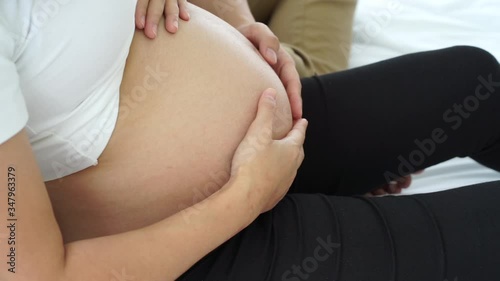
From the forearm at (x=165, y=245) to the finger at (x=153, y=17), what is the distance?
0.77ft

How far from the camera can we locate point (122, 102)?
65 centimetres

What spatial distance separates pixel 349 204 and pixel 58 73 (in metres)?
0.40

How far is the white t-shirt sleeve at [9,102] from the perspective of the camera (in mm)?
481

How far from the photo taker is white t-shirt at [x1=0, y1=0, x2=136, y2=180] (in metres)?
0.57

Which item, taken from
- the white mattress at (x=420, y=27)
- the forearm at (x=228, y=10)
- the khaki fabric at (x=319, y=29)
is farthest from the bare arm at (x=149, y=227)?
the white mattress at (x=420, y=27)

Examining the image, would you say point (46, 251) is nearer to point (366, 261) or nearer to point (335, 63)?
point (366, 261)

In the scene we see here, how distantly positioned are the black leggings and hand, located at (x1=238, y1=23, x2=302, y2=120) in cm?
5

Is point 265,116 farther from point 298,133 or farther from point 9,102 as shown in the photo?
point 9,102

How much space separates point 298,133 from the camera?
738 mm

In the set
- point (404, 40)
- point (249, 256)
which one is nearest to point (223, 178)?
point (249, 256)

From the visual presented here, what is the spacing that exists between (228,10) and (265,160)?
45 cm

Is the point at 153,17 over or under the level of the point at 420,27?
over

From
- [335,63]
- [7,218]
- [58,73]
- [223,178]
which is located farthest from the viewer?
[335,63]

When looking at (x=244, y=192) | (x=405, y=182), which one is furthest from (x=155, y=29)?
(x=405, y=182)
